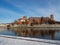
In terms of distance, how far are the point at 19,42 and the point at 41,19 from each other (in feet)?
242

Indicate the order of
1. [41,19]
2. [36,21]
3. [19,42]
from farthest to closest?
1. [36,21]
2. [41,19]
3. [19,42]

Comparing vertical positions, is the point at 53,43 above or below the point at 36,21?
below

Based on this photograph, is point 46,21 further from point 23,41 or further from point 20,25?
point 23,41

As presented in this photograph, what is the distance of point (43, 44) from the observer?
5008mm

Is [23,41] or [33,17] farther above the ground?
[33,17]

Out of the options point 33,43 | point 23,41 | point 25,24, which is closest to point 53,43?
A: point 33,43

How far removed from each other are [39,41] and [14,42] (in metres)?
1.16

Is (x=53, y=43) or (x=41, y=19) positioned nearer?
(x=53, y=43)

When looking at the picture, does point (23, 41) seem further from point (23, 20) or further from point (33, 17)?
point (23, 20)

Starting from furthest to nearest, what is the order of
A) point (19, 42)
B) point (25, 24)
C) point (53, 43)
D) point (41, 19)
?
point (25, 24)
point (41, 19)
point (19, 42)
point (53, 43)

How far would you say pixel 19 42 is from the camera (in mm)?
5633

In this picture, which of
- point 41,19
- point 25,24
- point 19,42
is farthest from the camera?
point 25,24

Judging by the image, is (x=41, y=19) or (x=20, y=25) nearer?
(x=41, y=19)

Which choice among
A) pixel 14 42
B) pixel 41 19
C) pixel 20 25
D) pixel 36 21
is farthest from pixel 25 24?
pixel 14 42
